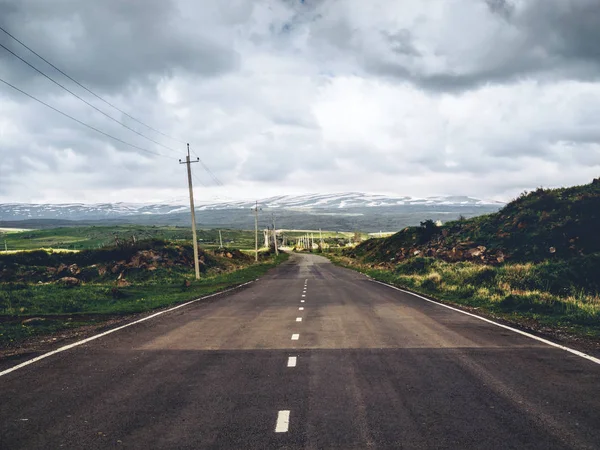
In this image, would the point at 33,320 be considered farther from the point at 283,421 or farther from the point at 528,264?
the point at 528,264

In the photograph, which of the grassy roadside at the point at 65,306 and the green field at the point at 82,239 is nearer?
the grassy roadside at the point at 65,306

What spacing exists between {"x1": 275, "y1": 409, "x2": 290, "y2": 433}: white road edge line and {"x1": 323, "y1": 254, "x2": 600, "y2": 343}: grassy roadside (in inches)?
332

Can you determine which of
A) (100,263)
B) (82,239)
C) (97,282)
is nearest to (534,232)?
(97,282)

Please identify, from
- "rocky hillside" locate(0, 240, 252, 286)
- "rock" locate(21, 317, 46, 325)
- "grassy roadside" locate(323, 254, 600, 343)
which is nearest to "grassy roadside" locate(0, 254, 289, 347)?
"rock" locate(21, 317, 46, 325)

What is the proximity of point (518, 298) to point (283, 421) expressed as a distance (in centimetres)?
1360

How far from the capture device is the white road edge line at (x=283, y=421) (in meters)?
5.30

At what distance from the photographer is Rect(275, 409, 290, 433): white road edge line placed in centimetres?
530

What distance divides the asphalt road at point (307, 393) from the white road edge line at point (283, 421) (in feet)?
0.04

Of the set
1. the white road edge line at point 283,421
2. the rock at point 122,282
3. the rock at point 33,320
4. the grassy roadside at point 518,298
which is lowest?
the rock at point 122,282

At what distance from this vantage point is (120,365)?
848cm

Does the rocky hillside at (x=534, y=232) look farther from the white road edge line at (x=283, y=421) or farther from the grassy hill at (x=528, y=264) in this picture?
the white road edge line at (x=283, y=421)

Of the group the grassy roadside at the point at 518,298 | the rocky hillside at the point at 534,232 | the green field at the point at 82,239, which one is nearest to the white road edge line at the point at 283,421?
the grassy roadside at the point at 518,298

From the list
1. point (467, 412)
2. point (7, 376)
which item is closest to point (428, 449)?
point (467, 412)

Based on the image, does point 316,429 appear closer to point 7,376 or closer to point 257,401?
point 257,401
